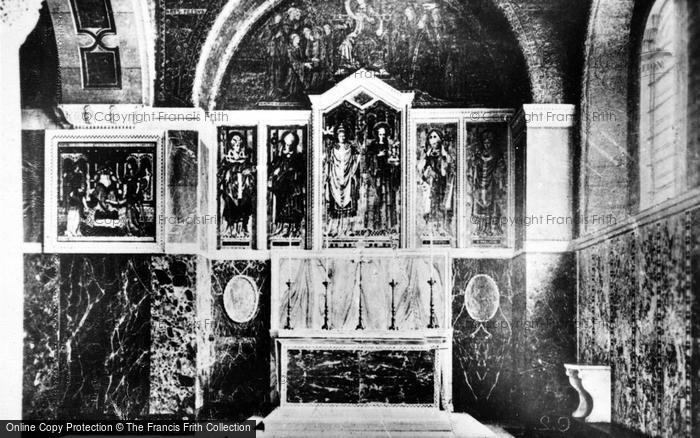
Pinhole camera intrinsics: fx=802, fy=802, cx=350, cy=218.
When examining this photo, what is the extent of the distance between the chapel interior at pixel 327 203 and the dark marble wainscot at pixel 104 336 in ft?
0.07

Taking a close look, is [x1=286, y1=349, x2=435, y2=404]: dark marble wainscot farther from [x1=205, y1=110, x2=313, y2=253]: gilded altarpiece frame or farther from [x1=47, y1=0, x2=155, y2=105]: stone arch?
[x1=47, y1=0, x2=155, y2=105]: stone arch

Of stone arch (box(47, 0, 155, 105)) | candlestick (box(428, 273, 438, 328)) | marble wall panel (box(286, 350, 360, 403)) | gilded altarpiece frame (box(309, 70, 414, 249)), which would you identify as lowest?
marble wall panel (box(286, 350, 360, 403))

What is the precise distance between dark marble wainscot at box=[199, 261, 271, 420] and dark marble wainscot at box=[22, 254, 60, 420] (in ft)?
4.66

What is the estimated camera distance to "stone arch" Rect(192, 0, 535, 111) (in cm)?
786

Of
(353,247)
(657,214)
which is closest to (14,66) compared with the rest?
(353,247)

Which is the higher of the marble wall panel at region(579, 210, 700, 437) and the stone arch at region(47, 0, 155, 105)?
the stone arch at region(47, 0, 155, 105)

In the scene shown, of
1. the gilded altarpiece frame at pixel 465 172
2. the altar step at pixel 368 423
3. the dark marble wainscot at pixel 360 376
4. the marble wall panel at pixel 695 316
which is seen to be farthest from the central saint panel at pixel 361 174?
the marble wall panel at pixel 695 316

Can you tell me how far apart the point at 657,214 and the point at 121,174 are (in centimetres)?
496

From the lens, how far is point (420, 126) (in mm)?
8438

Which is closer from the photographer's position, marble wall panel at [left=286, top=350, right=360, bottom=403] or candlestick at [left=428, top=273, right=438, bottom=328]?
marble wall panel at [left=286, top=350, right=360, bottom=403]

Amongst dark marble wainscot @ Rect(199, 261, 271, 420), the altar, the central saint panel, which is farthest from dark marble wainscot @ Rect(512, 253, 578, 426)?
dark marble wainscot @ Rect(199, 261, 271, 420)

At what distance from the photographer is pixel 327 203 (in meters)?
8.30

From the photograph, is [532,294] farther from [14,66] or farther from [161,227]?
[14,66]

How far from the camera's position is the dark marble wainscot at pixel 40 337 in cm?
761
